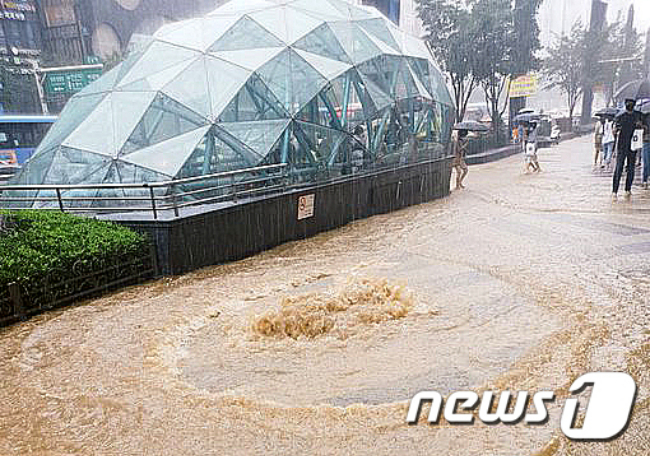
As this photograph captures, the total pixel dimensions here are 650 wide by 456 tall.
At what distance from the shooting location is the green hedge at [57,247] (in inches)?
242

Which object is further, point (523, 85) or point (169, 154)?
point (523, 85)

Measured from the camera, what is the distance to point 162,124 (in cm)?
1001

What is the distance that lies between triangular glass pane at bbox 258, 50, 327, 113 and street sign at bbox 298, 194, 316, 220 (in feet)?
6.75

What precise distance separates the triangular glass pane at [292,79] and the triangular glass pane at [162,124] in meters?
1.86

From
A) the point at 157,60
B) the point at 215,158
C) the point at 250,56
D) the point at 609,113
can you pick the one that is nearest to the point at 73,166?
the point at 215,158

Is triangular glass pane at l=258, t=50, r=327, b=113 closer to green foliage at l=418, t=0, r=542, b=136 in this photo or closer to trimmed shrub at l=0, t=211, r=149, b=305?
trimmed shrub at l=0, t=211, r=149, b=305

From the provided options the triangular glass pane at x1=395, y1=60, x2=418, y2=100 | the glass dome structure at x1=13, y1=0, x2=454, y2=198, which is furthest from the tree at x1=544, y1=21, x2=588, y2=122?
the glass dome structure at x1=13, y1=0, x2=454, y2=198

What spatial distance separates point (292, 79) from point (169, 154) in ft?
11.1

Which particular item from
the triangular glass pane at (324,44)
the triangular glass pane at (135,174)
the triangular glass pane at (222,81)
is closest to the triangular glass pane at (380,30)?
the triangular glass pane at (324,44)

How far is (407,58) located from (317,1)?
3016 millimetres

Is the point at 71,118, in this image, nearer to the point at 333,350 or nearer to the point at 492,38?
the point at 333,350

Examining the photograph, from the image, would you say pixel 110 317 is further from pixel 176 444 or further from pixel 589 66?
pixel 589 66

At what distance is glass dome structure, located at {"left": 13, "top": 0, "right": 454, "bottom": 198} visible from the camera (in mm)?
9781

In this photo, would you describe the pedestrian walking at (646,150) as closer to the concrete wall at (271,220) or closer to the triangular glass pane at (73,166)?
the concrete wall at (271,220)
